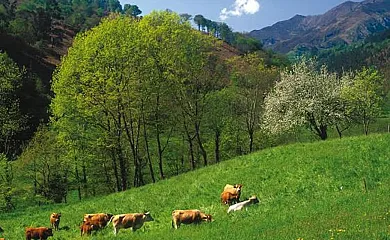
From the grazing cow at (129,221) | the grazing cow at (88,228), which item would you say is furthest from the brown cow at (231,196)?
the grazing cow at (88,228)

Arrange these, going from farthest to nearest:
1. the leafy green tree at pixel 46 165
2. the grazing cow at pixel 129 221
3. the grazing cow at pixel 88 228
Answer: the leafy green tree at pixel 46 165 < the grazing cow at pixel 88 228 < the grazing cow at pixel 129 221

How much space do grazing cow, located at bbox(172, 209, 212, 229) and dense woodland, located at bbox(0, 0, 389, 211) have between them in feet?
68.0

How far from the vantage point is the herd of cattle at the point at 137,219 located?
20.5 metres

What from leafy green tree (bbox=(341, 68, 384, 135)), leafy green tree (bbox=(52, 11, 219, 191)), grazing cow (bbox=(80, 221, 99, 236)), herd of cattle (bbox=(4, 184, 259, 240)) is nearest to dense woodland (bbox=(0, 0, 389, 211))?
Result: leafy green tree (bbox=(52, 11, 219, 191))

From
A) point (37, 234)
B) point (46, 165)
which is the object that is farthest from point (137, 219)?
point (46, 165)

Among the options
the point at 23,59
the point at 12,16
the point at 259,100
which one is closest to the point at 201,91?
the point at 259,100

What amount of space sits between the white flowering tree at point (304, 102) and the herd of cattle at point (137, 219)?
29.7 m

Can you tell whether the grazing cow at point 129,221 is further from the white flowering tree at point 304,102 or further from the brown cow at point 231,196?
the white flowering tree at point 304,102

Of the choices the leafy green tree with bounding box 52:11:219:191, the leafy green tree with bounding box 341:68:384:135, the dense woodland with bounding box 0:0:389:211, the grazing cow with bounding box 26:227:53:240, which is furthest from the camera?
the leafy green tree with bounding box 341:68:384:135

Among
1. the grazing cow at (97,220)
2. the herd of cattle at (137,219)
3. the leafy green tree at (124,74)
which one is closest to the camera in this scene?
the herd of cattle at (137,219)

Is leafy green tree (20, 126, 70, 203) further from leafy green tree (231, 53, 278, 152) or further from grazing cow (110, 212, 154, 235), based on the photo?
grazing cow (110, 212, 154, 235)

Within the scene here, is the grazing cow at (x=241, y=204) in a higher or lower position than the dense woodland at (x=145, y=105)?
lower

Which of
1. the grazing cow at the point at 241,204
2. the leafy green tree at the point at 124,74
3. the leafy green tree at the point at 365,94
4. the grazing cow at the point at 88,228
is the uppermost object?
the leafy green tree at the point at 124,74

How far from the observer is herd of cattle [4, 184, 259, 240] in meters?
20.5
